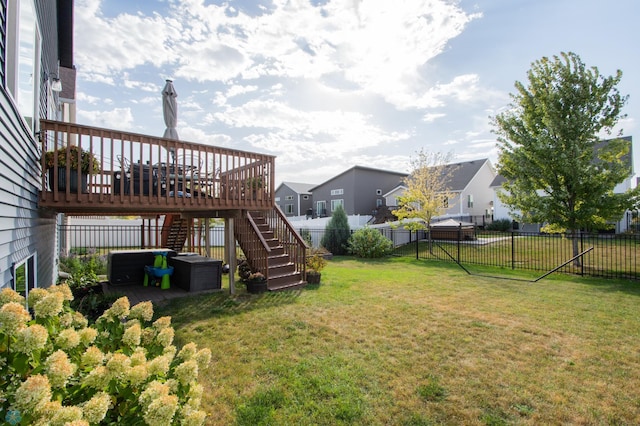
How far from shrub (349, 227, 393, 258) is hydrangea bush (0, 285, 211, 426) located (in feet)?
41.6

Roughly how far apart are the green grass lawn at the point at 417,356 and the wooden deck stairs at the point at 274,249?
0.74 meters

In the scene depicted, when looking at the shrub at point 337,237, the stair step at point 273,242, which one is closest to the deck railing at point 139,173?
the stair step at point 273,242

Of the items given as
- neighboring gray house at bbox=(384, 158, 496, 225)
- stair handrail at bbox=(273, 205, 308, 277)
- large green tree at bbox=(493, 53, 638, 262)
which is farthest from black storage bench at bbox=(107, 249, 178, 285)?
neighboring gray house at bbox=(384, 158, 496, 225)

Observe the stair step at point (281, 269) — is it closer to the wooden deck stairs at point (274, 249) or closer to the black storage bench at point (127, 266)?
the wooden deck stairs at point (274, 249)

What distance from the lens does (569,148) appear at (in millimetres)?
9945

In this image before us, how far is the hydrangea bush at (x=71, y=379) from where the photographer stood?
126 cm

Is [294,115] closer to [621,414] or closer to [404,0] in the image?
[404,0]

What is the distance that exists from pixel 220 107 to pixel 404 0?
5856 mm

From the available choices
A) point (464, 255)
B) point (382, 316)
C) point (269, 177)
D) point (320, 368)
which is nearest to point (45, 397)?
point (320, 368)

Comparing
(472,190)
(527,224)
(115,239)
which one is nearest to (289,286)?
(115,239)

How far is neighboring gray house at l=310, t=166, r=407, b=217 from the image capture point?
99.9 ft

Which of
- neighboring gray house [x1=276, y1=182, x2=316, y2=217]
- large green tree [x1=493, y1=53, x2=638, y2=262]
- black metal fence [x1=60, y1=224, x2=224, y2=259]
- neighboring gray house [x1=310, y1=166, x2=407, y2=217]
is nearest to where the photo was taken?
large green tree [x1=493, y1=53, x2=638, y2=262]

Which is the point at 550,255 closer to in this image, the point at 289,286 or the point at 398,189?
the point at 289,286

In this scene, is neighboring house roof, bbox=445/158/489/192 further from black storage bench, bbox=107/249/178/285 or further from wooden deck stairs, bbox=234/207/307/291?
black storage bench, bbox=107/249/178/285
